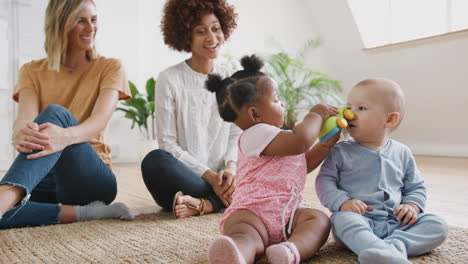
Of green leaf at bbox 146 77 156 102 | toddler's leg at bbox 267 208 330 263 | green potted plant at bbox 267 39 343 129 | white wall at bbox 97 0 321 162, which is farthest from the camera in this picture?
green potted plant at bbox 267 39 343 129

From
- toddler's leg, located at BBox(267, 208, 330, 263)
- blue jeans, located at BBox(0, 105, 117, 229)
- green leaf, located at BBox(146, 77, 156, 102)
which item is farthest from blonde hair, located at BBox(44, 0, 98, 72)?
green leaf, located at BBox(146, 77, 156, 102)

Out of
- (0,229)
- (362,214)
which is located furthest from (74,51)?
(362,214)

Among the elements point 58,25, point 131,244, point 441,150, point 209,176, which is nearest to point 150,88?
point 58,25

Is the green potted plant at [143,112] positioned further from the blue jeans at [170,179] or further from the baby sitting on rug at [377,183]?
the baby sitting on rug at [377,183]

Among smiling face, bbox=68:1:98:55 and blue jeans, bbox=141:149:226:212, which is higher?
smiling face, bbox=68:1:98:55

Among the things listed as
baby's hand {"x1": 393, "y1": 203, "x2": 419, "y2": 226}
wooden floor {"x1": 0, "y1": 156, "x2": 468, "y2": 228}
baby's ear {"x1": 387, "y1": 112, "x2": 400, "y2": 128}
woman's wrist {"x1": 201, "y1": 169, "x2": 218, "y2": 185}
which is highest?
baby's ear {"x1": 387, "y1": 112, "x2": 400, "y2": 128}

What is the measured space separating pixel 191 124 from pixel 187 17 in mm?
442

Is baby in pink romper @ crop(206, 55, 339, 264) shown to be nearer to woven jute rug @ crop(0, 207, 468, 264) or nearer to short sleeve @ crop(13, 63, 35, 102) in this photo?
woven jute rug @ crop(0, 207, 468, 264)

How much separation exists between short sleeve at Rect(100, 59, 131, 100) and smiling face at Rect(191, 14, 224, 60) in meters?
0.32

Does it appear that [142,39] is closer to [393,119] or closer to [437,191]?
[437,191]

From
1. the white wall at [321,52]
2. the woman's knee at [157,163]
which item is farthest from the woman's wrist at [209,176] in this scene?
the white wall at [321,52]

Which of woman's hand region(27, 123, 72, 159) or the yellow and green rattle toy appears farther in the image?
woman's hand region(27, 123, 72, 159)

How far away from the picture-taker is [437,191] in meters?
2.10

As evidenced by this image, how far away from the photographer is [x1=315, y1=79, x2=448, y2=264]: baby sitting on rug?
3.47 feet
